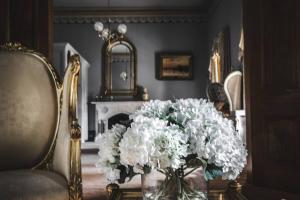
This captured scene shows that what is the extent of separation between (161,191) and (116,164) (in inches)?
5.5

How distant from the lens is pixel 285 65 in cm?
255

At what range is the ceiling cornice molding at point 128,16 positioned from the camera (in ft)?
24.4

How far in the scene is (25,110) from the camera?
1.80 metres

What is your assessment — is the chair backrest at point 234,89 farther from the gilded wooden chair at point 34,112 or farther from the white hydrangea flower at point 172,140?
the white hydrangea flower at point 172,140

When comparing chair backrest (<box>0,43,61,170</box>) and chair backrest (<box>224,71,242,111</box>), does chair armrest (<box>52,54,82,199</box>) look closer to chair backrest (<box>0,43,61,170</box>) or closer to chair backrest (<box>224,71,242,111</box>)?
chair backrest (<box>0,43,61,170</box>)

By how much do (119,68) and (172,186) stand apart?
6.60 meters

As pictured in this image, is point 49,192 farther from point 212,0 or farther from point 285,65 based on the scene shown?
point 212,0

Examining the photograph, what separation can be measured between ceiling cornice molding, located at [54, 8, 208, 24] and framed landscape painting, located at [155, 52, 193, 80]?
711 mm

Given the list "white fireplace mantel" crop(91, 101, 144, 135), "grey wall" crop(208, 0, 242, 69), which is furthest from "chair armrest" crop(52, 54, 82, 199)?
"white fireplace mantel" crop(91, 101, 144, 135)

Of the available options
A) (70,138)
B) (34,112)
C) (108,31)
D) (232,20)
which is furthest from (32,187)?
(108,31)

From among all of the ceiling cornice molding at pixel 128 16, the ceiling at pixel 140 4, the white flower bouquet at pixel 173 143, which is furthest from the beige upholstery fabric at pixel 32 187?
the ceiling cornice molding at pixel 128 16

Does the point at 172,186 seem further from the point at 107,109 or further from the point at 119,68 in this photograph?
the point at 119,68

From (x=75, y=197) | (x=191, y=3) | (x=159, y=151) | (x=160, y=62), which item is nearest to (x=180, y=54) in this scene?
(x=160, y=62)

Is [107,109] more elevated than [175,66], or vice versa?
[175,66]
